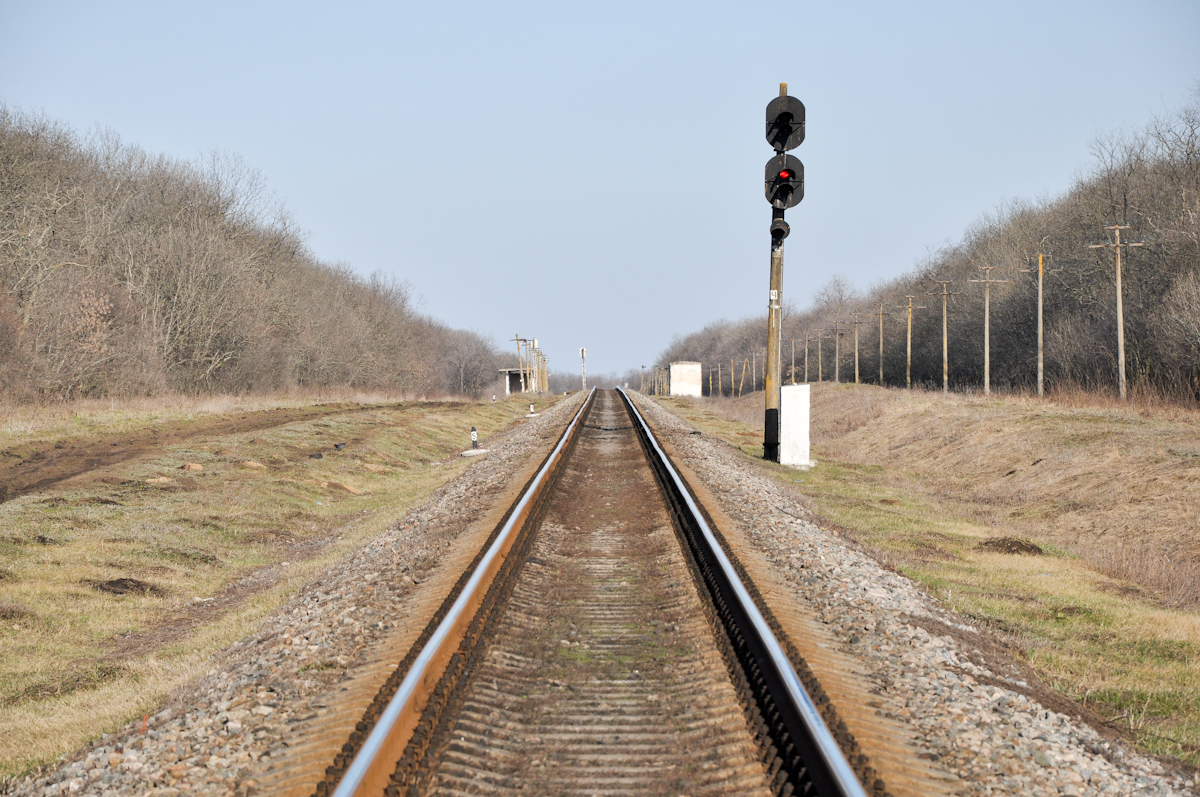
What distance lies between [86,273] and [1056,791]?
36.2 meters

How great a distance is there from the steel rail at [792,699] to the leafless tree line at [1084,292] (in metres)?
29.5

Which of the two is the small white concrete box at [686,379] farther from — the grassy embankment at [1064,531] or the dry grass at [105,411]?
the grassy embankment at [1064,531]

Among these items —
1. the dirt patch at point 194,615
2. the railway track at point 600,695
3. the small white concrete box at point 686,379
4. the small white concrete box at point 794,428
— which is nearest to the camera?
the railway track at point 600,695

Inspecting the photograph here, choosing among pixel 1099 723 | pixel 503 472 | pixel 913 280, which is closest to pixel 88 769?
pixel 1099 723

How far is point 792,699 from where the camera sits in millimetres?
3723

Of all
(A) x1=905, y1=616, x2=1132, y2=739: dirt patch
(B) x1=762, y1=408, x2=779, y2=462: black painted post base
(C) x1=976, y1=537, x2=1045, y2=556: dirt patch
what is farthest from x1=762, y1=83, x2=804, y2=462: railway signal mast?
(A) x1=905, y1=616, x2=1132, y2=739: dirt patch

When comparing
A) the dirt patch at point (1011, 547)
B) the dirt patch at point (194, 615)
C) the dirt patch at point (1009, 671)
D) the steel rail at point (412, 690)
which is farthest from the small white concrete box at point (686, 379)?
the dirt patch at point (1009, 671)

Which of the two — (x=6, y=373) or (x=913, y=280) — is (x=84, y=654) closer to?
(x=6, y=373)

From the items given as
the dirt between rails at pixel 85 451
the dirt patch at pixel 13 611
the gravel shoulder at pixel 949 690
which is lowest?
the dirt patch at pixel 13 611

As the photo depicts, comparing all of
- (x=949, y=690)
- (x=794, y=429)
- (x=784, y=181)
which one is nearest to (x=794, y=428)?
(x=794, y=429)

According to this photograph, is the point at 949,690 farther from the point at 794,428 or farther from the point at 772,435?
the point at 772,435

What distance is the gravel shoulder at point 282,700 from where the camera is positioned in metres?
3.50

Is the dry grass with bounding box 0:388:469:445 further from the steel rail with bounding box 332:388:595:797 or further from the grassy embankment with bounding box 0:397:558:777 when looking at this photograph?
the steel rail with bounding box 332:388:595:797

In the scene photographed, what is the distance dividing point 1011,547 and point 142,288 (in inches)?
1355
